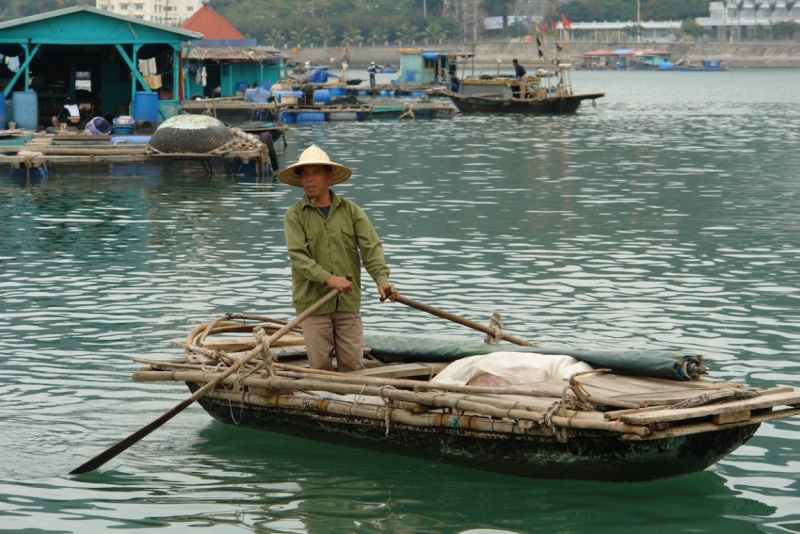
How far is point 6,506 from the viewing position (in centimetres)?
682

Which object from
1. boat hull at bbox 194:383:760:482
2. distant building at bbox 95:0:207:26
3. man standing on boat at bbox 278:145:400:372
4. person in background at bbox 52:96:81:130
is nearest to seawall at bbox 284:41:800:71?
Result: distant building at bbox 95:0:207:26

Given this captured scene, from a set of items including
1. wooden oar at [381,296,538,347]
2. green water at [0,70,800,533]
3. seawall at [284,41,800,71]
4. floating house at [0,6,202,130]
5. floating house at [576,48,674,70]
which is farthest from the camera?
floating house at [576,48,674,70]

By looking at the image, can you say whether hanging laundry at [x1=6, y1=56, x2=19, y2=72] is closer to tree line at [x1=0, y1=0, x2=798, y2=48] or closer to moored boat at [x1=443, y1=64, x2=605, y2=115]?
moored boat at [x1=443, y1=64, x2=605, y2=115]

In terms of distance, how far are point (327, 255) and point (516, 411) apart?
187 centimetres

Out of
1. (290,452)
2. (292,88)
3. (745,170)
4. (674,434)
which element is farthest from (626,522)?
(292,88)

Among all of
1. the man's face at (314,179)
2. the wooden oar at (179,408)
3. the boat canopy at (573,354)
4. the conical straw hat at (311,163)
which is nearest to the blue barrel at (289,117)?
the boat canopy at (573,354)

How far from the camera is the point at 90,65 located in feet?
104

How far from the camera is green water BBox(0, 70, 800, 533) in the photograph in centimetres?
685

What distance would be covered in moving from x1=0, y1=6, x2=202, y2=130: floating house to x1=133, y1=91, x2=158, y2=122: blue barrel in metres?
0.02

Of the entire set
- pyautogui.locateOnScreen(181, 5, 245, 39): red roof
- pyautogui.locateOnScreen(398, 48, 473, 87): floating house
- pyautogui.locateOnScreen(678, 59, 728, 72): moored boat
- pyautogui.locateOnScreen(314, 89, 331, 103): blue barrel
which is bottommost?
pyautogui.locateOnScreen(314, 89, 331, 103): blue barrel

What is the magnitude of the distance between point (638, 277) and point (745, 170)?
1368cm

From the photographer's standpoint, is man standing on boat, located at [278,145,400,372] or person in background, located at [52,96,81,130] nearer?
man standing on boat, located at [278,145,400,372]

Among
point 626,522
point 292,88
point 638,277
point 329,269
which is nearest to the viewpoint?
point 626,522

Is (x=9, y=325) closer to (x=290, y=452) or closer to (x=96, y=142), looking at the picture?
(x=290, y=452)
